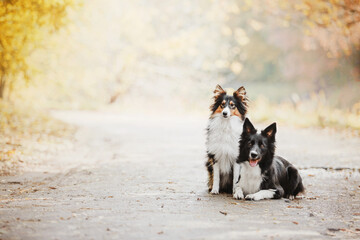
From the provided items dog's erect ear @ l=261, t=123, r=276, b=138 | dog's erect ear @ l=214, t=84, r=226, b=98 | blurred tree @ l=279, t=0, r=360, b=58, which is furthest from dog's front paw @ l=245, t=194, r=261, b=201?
blurred tree @ l=279, t=0, r=360, b=58

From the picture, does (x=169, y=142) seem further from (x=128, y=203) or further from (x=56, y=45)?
(x=128, y=203)

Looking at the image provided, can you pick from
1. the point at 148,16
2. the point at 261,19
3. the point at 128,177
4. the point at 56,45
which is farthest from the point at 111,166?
the point at 261,19

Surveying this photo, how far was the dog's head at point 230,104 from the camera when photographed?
6.34m

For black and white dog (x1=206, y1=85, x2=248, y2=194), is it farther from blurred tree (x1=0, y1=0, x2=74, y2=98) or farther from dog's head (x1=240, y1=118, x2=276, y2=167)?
blurred tree (x1=0, y1=0, x2=74, y2=98)

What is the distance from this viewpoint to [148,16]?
982 inches

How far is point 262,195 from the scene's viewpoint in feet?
19.7

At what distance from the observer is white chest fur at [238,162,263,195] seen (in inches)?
239

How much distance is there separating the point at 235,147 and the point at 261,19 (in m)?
32.0

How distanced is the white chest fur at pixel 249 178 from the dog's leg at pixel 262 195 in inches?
5.0

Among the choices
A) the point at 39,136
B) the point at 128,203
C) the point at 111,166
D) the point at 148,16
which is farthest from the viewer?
the point at 148,16

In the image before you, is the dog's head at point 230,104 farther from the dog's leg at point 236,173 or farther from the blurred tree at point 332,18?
the blurred tree at point 332,18

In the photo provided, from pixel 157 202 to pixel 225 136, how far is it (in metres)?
1.43

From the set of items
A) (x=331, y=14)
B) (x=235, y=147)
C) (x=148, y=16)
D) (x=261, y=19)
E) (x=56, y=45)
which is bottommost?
(x=235, y=147)

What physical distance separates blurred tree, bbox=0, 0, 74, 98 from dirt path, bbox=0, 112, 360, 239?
9.87 feet
